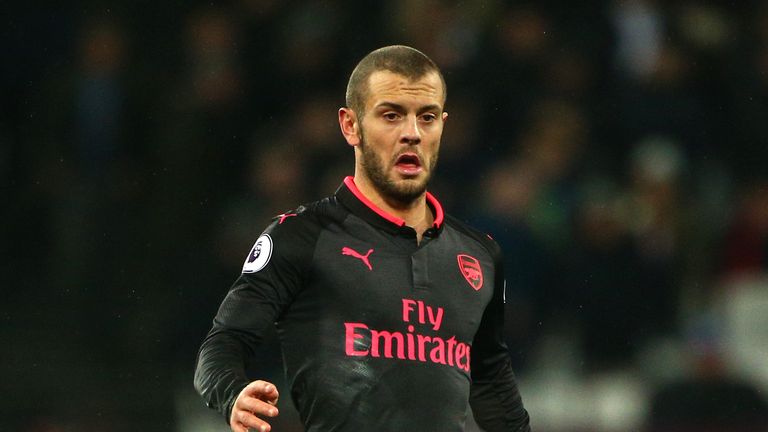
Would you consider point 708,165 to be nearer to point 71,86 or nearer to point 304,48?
point 304,48

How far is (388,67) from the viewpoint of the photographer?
12.1 feet

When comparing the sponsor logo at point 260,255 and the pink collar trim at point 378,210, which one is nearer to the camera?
the sponsor logo at point 260,255

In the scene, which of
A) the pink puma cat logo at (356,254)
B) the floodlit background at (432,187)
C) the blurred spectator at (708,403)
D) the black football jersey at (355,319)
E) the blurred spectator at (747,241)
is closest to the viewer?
the black football jersey at (355,319)

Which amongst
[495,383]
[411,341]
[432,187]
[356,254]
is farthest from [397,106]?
[432,187]

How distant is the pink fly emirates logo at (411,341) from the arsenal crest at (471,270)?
0.18 metres

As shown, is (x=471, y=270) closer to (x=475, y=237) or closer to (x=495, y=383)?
(x=475, y=237)

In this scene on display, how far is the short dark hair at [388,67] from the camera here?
368 centimetres

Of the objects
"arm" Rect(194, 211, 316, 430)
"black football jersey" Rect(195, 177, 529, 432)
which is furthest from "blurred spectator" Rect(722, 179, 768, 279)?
"arm" Rect(194, 211, 316, 430)

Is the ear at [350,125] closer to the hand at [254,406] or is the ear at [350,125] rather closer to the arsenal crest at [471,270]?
the arsenal crest at [471,270]

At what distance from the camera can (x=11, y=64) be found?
752 centimetres

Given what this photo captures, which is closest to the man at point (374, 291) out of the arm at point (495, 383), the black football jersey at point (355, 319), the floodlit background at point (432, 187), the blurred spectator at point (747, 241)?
the black football jersey at point (355, 319)

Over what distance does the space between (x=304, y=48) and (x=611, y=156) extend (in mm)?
1998

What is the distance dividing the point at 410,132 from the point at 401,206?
0.81ft

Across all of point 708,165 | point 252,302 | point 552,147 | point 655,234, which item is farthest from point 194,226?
point 252,302
